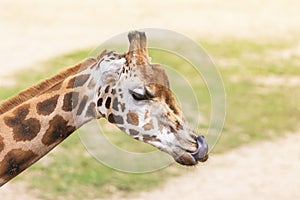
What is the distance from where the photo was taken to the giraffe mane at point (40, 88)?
23.0ft

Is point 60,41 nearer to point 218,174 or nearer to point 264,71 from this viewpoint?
point 264,71

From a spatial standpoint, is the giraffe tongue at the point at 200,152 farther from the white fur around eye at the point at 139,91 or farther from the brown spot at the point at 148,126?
the white fur around eye at the point at 139,91

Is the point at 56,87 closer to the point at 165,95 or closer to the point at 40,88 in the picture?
the point at 40,88

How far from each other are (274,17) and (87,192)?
15174mm

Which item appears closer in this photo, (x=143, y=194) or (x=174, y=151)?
(x=174, y=151)

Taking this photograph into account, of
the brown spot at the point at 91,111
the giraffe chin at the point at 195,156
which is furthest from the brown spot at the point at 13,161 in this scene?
the giraffe chin at the point at 195,156

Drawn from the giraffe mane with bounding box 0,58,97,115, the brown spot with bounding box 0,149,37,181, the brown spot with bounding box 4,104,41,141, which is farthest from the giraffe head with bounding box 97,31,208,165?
the brown spot with bounding box 0,149,37,181

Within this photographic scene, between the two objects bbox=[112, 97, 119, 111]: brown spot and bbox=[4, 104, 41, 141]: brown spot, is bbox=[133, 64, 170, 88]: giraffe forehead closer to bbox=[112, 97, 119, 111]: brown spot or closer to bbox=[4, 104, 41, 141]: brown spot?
bbox=[112, 97, 119, 111]: brown spot

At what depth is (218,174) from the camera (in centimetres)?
1279

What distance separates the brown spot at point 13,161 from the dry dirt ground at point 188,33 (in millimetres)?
4409

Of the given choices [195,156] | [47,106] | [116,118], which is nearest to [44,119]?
[47,106]

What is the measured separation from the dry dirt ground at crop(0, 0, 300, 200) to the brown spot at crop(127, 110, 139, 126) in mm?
4891

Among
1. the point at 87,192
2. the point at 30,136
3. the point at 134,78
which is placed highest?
the point at 134,78

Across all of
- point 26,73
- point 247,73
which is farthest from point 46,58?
point 247,73
